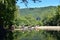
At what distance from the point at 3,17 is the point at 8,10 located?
147cm

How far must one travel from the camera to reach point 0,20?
32.1 m

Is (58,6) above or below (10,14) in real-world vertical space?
below

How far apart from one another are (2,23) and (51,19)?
52414mm

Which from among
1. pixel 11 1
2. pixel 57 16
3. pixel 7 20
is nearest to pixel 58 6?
pixel 57 16

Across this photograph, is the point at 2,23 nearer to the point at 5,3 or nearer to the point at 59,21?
the point at 5,3

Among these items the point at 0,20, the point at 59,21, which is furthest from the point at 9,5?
the point at 59,21

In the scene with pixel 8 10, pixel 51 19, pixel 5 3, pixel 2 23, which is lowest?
pixel 51 19

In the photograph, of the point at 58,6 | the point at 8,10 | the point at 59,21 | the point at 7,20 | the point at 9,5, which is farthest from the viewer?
the point at 58,6

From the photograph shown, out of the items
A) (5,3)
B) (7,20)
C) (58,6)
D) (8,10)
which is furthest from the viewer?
(58,6)

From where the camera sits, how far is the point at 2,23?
109ft

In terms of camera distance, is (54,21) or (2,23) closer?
(2,23)

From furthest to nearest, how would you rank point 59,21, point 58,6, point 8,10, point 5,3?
point 58,6, point 59,21, point 8,10, point 5,3

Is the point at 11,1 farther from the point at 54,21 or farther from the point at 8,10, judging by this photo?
the point at 54,21

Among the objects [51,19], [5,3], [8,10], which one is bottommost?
[51,19]
